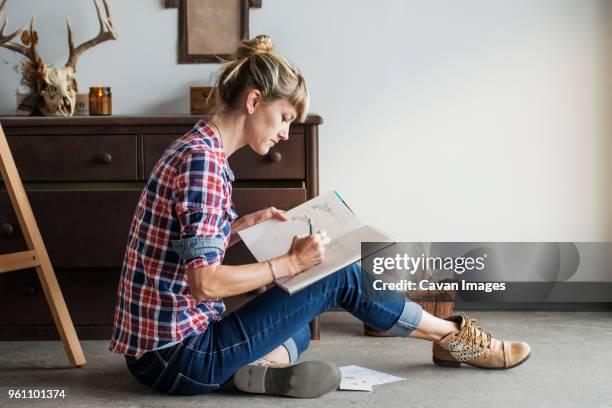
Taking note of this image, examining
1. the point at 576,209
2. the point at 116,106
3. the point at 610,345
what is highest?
the point at 116,106

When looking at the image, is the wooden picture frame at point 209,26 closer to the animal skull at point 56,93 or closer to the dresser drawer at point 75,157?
the animal skull at point 56,93

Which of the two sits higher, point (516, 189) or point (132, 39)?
point (132, 39)

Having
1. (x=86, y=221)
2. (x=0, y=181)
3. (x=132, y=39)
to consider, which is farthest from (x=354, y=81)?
(x=0, y=181)

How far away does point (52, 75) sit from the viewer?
2971 millimetres

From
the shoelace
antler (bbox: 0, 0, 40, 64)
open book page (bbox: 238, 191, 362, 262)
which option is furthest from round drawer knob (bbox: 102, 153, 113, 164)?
the shoelace

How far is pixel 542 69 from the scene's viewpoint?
323cm

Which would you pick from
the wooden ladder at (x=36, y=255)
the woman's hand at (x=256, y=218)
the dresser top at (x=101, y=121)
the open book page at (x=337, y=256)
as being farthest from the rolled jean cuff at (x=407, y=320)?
the wooden ladder at (x=36, y=255)

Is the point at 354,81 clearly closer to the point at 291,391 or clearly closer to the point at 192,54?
the point at 192,54

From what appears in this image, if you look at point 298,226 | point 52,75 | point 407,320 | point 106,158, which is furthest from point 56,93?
point 407,320

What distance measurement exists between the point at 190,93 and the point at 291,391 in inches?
57.0

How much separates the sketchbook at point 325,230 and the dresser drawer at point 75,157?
0.76 meters

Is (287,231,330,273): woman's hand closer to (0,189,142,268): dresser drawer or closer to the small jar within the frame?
(0,189,142,268): dresser drawer

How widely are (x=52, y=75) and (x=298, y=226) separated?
131cm

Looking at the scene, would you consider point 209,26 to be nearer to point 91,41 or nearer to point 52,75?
point 91,41
